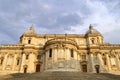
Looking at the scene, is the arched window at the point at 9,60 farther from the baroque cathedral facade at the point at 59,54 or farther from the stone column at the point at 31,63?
the stone column at the point at 31,63

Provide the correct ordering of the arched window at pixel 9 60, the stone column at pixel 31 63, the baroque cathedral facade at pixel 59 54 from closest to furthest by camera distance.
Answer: the baroque cathedral facade at pixel 59 54 < the stone column at pixel 31 63 < the arched window at pixel 9 60

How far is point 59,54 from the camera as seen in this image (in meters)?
41.4

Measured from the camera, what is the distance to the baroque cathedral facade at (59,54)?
4238 cm

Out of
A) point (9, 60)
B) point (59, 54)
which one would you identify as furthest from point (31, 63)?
point (59, 54)

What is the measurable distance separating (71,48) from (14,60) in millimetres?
15685

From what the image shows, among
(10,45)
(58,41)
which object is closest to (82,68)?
(58,41)

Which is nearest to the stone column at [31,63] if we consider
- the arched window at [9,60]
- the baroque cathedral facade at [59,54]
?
the baroque cathedral facade at [59,54]

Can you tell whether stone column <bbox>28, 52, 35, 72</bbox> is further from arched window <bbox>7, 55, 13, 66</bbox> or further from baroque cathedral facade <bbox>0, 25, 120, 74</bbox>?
arched window <bbox>7, 55, 13, 66</bbox>

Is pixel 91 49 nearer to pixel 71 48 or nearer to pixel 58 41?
pixel 71 48

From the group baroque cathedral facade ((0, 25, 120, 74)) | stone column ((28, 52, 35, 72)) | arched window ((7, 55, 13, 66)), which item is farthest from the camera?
arched window ((7, 55, 13, 66))

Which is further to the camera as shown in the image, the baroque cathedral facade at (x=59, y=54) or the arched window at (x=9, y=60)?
the arched window at (x=9, y=60)

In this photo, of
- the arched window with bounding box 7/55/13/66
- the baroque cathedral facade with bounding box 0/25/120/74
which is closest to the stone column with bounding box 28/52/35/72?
the baroque cathedral facade with bounding box 0/25/120/74

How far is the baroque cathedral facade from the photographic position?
42.4 metres

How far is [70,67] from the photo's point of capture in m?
39.8
